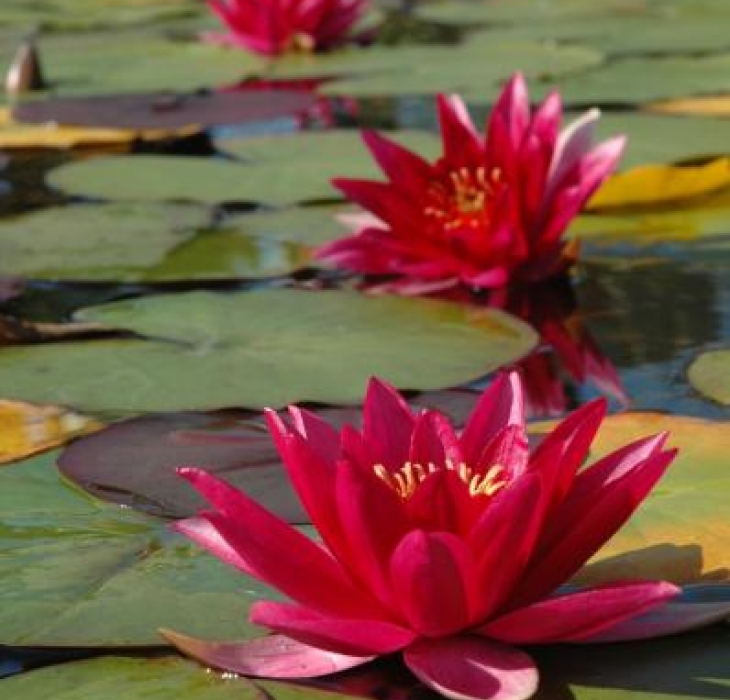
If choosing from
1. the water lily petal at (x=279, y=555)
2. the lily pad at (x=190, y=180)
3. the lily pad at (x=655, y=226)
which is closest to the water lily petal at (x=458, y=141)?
the lily pad at (x=655, y=226)

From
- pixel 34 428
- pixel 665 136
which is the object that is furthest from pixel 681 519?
pixel 665 136

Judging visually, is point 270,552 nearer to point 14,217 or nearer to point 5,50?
point 14,217

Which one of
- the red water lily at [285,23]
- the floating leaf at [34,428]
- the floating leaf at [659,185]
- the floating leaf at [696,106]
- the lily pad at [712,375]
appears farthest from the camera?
the red water lily at [285,23]

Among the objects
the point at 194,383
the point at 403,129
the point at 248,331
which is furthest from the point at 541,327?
the point at 403,129

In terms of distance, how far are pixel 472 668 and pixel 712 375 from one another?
0.82 m

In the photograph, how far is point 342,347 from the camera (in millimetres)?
2094

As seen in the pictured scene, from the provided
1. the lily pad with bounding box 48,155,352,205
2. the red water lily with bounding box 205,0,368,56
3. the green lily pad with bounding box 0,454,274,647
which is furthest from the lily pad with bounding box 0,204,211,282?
the red water lily with bounding box 205,0,368,56

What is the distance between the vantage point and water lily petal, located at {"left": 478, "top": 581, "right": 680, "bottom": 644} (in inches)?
45.2

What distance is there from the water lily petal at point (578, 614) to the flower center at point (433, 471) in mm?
91

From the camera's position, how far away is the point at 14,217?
295cm

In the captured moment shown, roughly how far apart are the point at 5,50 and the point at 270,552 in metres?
4.56

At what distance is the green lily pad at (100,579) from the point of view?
129cm

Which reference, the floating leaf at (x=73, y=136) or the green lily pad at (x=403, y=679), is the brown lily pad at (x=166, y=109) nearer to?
the floating leaf at (x=73, y=136)

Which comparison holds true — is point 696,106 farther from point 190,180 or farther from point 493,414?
point 493,414
